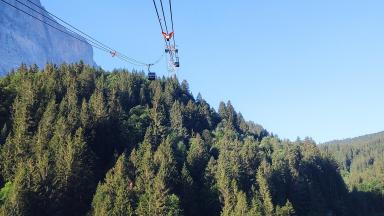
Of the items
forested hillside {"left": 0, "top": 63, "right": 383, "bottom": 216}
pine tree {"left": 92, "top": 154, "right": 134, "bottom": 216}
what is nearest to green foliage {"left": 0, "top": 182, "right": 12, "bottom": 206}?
forested hillside {"left": 0, "top": 63, "right": 383, "bottom": 216}

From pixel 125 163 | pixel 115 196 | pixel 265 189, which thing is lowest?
pixel 115 196

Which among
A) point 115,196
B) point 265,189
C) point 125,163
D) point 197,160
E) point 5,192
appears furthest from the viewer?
point 197,160

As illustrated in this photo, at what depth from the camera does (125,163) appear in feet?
369

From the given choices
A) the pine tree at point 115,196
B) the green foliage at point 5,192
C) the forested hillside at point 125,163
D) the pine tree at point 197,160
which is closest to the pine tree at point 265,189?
the forested hillside at point 125,163

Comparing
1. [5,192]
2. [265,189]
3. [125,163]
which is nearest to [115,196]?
[125,163]

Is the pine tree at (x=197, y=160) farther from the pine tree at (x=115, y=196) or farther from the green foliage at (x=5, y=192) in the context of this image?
the green foliage at (x=5, y=192)

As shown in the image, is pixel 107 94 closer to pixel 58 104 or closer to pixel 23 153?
pixel 58 104

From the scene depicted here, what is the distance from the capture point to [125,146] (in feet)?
433

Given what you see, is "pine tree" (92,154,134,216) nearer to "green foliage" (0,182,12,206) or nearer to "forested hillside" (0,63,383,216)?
"forested hillside" (0,63,383,216)

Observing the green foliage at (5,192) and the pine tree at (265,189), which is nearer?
the green foliage at (5,192)

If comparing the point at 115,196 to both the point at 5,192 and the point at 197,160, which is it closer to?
the point at 5,192

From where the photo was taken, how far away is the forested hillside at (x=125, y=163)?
9344 cm

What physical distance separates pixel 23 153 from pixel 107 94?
61402 millimetres

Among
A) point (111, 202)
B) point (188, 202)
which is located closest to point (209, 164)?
point (188, 202)
